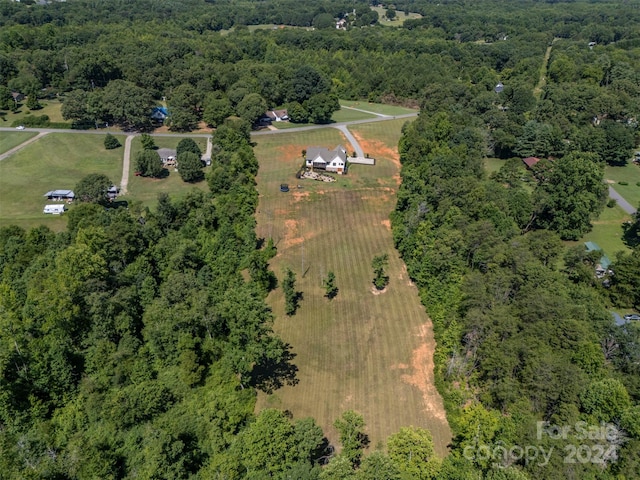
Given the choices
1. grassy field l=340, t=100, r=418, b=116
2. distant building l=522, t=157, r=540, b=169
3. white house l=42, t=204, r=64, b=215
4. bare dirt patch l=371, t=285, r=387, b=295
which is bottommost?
bare dirt patch l=371, t=285, r=387, b=295

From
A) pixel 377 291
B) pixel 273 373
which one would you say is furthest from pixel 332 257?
pixel 273 373

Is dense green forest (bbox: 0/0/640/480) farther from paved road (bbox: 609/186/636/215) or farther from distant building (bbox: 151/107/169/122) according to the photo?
distant building (bbox: 151/107/169/122)

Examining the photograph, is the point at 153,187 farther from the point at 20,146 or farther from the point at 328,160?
the point at 20,146

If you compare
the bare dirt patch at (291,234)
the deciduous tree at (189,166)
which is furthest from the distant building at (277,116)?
the bare dirt patch at (291,234)

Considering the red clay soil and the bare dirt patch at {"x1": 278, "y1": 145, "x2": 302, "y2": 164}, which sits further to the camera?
the bare dirt patch at {"x1": 278, "y1": 145, "x2": 302, "y2": 164}

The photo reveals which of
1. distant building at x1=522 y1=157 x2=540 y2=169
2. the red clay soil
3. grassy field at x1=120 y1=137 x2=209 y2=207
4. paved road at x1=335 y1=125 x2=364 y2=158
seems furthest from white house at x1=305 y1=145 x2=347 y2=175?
the red clay soil

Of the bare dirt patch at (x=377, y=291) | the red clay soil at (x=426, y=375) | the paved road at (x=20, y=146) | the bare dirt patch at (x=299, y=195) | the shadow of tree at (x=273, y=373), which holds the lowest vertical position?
the shadow of tree at (x=273, y=373)

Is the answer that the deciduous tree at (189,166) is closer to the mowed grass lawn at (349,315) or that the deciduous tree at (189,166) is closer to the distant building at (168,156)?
the distant building at (168,156)
